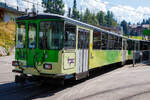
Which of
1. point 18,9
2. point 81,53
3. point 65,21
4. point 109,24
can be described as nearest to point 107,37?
point 81,53

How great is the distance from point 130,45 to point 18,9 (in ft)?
79.6

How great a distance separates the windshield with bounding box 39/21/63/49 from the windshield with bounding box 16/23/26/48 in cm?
93

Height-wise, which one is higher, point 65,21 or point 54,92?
point 65,21

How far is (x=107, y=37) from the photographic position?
13.3m

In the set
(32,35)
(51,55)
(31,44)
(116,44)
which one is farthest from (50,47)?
(116,44)

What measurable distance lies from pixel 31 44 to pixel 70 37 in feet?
5.52

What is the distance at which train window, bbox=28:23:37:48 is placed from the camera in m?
8.04

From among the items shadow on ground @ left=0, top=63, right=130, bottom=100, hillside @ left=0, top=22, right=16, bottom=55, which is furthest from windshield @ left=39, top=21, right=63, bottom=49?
hillside @ left=0, top=22, right=16, bottom=55

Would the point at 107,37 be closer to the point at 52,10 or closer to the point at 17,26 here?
the point at 17,26

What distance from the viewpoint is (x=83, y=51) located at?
9.38 m

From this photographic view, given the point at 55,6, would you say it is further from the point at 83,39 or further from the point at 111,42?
the point at 83,39

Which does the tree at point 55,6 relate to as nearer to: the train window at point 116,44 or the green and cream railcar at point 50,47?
the train window at point 116,44

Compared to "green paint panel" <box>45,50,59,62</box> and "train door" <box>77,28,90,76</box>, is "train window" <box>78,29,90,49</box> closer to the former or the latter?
"train door" <box>77,28,90,76</box>

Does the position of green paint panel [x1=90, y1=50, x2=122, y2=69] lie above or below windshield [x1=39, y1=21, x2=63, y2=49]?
below
